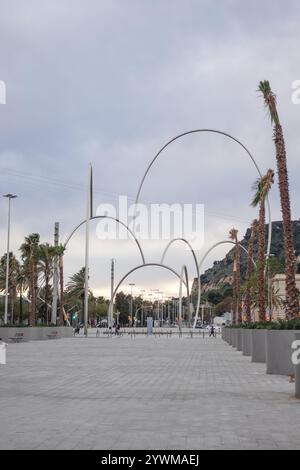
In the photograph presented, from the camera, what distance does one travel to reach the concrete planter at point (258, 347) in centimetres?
2384

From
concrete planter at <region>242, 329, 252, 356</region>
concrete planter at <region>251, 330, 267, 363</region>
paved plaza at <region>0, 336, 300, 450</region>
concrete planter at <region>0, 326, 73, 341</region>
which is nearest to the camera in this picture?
paved plaza at <region>0, 336, 300, 450</region>

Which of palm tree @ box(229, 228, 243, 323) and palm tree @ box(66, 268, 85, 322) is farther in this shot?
palm tree @ box(66, 268, 85, 322)

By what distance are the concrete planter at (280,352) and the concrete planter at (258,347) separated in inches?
226

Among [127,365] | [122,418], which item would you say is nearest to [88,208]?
[127,365]

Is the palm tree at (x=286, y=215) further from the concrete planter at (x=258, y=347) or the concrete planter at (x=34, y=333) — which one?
the concrete planter at (x=34, y=333)

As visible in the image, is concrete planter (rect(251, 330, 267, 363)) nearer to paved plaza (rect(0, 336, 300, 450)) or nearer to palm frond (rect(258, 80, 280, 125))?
paved plaza (rect(0, 336, 300, 450))

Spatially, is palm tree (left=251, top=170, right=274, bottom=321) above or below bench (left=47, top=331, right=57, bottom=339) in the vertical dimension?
above

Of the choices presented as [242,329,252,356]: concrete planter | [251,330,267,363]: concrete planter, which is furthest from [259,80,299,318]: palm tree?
[242,329,252,356]: concrete planter

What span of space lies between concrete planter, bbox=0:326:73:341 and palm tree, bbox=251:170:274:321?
2064cm

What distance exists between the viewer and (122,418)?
9539 mm

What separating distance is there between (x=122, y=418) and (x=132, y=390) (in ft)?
13.7

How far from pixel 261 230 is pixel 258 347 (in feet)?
27.2

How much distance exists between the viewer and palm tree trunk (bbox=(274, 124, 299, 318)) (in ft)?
64.9
